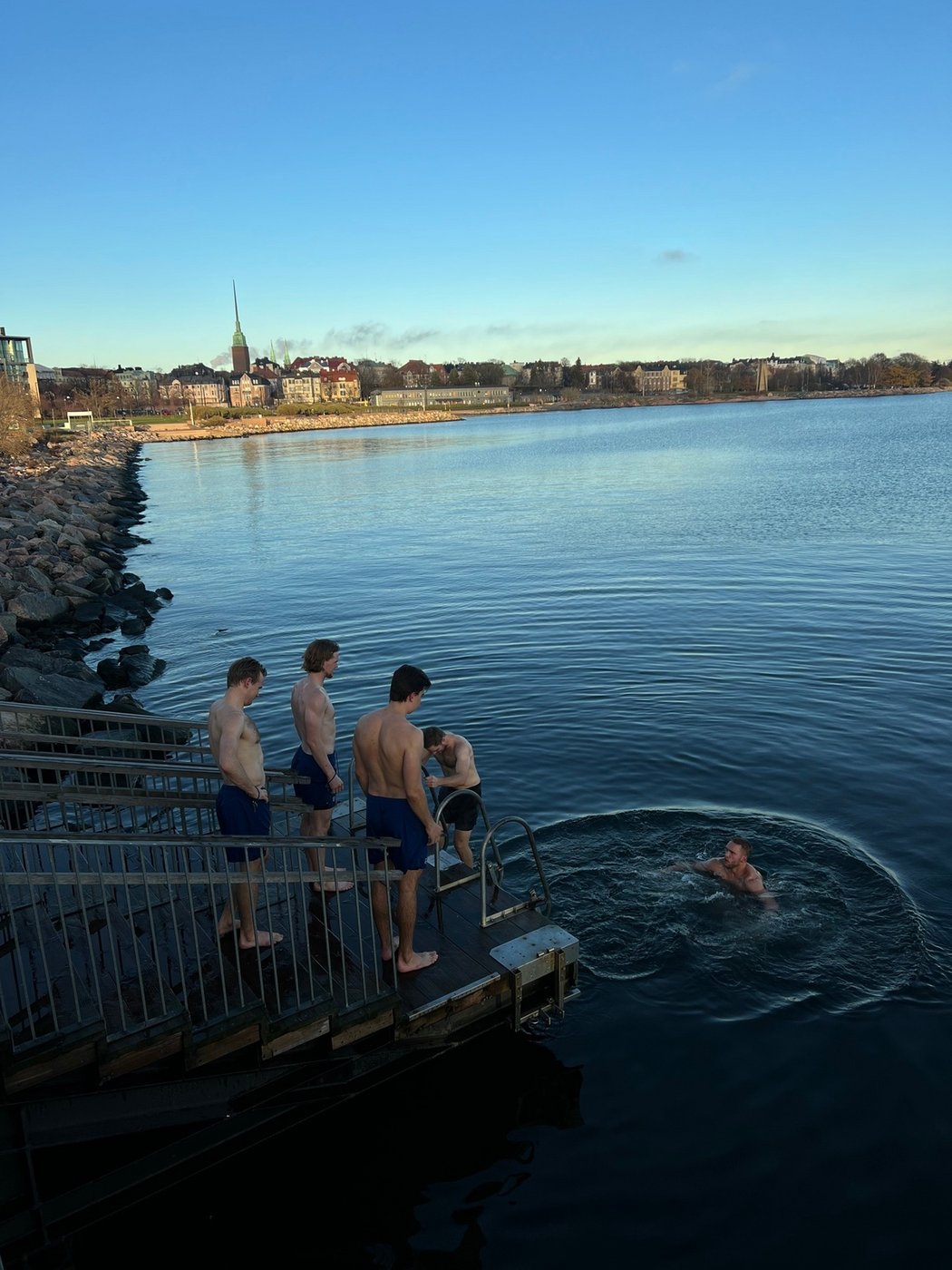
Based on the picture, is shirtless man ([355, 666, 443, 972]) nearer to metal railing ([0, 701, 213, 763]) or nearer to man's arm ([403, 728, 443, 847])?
man's arm ([403, 728, 443, 847])

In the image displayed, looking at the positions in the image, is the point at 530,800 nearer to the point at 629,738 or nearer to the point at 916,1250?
the point at 629,738

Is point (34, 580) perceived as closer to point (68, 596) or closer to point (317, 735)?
point (68, 596)

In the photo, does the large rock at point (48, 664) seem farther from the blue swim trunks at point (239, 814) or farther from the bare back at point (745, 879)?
the bare back at point (745, 879)

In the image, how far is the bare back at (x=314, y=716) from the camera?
27.1ft

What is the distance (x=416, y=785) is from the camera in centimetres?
679

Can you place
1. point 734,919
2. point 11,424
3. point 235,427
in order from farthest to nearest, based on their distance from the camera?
point 235,427, point 11,424, point 734,919

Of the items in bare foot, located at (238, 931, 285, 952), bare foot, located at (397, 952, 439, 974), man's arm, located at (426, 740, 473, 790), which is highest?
man's arm, located at (426, 740, 473, 790)

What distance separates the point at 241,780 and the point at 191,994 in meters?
1.55

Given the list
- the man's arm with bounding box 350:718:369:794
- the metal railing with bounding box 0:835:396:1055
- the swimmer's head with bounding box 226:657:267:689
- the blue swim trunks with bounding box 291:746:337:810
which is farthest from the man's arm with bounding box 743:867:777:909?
the swimmer's head with bounding box 226:657:267:689

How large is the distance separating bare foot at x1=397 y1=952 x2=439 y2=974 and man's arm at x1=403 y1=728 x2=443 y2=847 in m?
1.08

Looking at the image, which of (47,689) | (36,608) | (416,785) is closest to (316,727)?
(416,785)

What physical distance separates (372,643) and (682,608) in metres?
8.07

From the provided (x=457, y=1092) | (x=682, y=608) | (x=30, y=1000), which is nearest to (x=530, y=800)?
(x=457, y=1092)

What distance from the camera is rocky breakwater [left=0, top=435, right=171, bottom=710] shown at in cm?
1766
